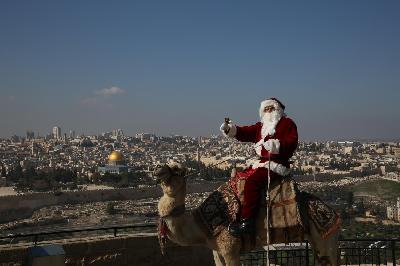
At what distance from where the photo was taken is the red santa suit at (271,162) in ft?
12.7

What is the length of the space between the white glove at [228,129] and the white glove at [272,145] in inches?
16.5

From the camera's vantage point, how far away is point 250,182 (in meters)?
3.91

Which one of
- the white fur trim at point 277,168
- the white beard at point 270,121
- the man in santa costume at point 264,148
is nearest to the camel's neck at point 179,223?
the man in santa costume at point 264,148

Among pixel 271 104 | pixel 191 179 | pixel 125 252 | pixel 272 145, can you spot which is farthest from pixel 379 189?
pixel 272 145

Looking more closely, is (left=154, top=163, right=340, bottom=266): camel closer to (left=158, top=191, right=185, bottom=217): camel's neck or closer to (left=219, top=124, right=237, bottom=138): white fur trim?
(left=158, top=191, right=185, bottom=217): camel's neck

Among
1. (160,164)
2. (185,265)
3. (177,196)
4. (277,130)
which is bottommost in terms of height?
(185,265)

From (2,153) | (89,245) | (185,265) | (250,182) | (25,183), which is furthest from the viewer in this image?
(2,153)

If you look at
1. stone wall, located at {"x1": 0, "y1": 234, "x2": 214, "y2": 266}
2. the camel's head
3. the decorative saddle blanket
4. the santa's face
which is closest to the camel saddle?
the decorative saddle blanket

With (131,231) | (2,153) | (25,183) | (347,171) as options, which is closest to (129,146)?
(2,153)

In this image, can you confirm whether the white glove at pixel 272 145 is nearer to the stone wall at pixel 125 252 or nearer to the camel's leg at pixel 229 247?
the camel's leg at pixel 229 247

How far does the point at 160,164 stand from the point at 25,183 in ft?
221

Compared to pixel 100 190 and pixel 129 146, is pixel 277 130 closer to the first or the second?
pixel 100 190

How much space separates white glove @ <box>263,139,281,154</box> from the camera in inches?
155

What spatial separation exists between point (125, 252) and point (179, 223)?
194 cm
